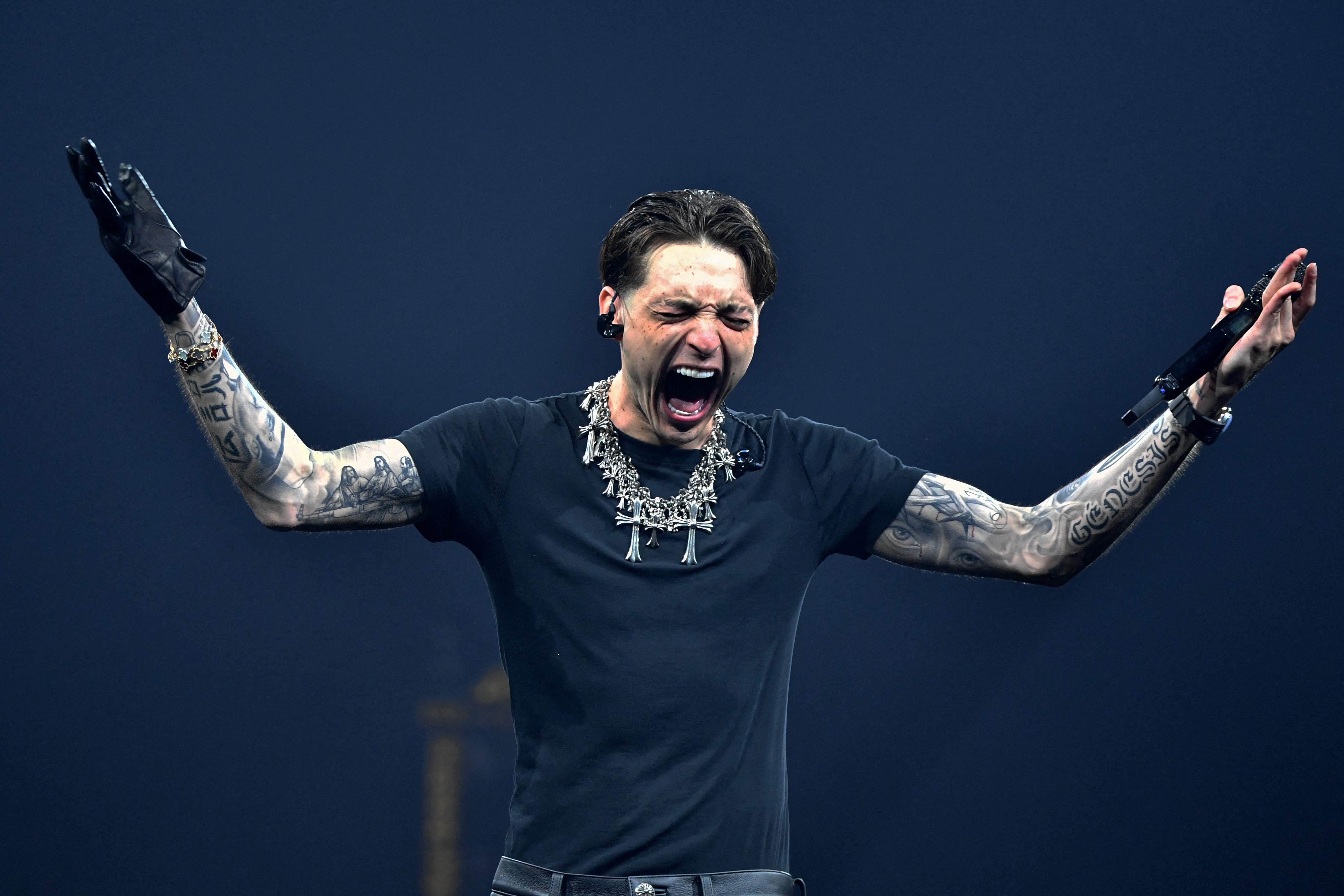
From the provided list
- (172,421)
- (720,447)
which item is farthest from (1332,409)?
(172,421)

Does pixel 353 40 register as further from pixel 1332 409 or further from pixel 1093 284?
pixel 1332 409

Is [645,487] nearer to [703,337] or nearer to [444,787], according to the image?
[703,337]

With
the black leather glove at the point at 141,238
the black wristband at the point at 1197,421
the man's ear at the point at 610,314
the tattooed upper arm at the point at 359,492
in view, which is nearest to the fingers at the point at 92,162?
the black leather glove at the point at 141,238

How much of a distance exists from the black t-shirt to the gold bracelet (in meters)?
0.27

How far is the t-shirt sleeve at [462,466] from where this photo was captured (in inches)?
57.9

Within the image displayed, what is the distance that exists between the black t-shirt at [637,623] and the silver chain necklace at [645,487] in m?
0.01

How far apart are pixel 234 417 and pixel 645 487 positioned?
0.52 meters

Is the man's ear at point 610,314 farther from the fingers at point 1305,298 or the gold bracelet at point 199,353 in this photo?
Result: the fingers at point 1305,298

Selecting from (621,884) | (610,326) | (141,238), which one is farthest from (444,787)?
(141,238)

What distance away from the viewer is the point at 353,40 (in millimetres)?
2348

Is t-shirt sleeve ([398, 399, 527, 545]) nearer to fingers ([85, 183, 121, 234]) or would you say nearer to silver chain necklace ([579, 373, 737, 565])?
silver chain necklace ([579, 373, 737, 565])

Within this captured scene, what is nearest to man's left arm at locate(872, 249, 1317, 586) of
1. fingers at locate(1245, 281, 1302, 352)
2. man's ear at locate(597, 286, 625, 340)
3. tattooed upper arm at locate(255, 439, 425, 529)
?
fingers at locate(1245, 281, 1302, 352)

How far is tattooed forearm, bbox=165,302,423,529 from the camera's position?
1254mm

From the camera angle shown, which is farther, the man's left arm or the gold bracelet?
the man's left arm
